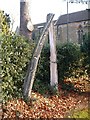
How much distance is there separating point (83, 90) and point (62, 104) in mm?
1611

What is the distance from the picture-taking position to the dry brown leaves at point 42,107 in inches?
254

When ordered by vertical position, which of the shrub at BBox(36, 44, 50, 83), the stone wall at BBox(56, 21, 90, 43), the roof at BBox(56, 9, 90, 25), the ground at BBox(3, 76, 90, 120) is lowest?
the ground at BBox(3, 76, 90, 120)

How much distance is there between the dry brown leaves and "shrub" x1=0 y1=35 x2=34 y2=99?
1.14 ft

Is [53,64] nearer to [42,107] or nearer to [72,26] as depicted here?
[42,107]

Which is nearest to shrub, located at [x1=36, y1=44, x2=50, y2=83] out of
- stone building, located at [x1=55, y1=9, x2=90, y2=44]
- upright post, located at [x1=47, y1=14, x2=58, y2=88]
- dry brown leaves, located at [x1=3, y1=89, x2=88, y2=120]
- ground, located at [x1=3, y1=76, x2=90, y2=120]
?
upright post, located at [x1=47, y1=14, x2=58, y2=88]

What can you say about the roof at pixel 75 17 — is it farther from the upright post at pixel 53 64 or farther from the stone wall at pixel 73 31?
the upright post at pixel 53 64

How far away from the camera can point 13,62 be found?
7348 millimetres

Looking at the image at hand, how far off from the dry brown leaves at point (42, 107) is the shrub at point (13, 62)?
348mm

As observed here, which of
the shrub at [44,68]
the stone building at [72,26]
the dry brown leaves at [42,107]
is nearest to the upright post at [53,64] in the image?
the shrub at [44,68]

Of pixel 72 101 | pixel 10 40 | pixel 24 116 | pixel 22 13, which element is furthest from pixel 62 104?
pixel 22 13

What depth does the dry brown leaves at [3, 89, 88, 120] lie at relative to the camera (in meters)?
6.44

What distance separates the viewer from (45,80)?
8.98 metres

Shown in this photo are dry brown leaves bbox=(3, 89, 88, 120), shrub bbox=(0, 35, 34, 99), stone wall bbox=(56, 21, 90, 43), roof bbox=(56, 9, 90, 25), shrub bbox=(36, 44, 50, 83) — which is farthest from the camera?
roof bbox=(56, 9, 90, 25)

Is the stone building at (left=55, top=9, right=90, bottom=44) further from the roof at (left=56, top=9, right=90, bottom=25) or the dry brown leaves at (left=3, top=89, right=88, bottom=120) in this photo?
the dry brown leaves at (left=3, top=89, right=88, bottom=120)
